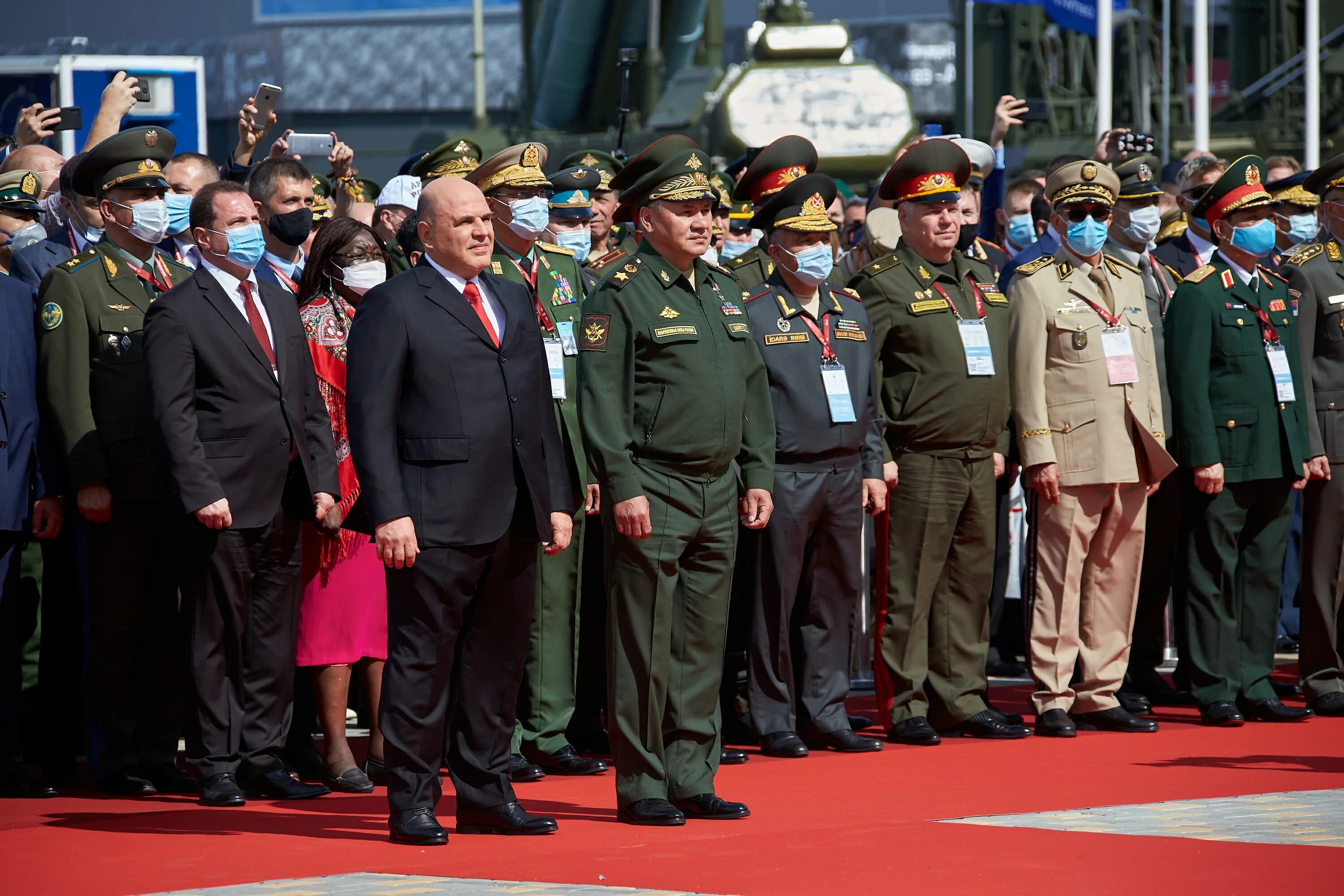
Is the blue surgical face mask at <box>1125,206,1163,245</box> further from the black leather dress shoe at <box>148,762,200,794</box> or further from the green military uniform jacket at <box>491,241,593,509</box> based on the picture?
the black leather dress shoe at <box>148,762,200,794</box>

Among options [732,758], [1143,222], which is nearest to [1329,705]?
[1143,222]

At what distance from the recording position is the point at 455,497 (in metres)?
5.59

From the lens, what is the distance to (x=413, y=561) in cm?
555

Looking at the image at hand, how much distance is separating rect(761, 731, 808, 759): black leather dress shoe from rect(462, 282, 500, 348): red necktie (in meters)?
2.29

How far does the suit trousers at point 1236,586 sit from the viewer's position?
814 cm

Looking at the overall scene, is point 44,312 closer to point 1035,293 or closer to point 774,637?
point 774,637

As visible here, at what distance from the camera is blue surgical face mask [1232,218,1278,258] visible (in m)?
8.26

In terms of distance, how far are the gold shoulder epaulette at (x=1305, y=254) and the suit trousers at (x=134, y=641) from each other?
16.2 ft

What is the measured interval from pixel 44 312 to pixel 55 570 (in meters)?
0.95

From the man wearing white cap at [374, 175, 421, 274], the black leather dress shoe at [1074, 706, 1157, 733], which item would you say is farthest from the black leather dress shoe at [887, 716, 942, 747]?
the man wearing white cap at [374, 175, 421, 274]

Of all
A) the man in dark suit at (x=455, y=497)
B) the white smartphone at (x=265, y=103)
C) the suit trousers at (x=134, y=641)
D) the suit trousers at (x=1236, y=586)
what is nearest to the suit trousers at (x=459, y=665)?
the man in dark suit at (x=455, y=497)

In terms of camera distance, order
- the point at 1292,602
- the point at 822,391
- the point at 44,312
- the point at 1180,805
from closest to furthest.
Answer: the point at 1180,805 < the point at 44,312 < the point at 822,391 < the point at 1292,602

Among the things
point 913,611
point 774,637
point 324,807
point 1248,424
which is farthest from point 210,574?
point 1248,424

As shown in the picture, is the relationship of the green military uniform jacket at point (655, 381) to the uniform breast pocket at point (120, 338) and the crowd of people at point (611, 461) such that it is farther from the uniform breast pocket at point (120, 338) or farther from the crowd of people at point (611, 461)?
the uniform breast pocket at point (120, 338)
